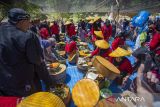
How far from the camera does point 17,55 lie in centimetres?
232

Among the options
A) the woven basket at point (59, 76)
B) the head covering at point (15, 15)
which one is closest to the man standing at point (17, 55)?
the head covering at point (15, 15)

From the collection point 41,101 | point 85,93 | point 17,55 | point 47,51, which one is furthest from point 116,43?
point 41,101

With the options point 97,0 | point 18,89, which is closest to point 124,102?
point 18,89

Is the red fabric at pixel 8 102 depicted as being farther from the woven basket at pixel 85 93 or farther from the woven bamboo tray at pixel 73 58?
the woven bamboo tray at pixel 73 58

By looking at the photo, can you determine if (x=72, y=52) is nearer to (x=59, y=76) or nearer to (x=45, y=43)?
(x=45, y=43)

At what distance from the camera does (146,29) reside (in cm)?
935

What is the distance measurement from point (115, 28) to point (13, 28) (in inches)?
487

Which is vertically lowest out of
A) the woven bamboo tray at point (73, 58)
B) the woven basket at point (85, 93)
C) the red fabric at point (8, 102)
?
the woven bamboo tray at point (73, 58)

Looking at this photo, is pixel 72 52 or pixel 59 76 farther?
pixel 72 52

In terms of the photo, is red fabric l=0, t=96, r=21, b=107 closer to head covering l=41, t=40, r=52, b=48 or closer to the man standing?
the man standing

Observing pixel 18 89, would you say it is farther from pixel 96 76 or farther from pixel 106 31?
pixel 106 31

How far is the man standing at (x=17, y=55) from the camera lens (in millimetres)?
2296

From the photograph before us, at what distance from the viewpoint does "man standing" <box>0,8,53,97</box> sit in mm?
2296

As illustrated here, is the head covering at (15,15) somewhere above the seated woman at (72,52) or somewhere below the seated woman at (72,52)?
above
